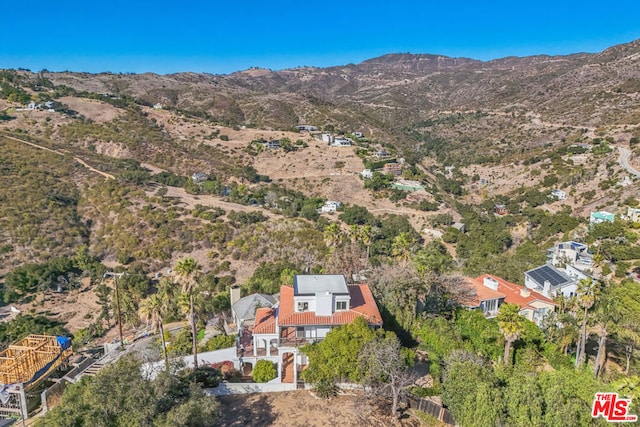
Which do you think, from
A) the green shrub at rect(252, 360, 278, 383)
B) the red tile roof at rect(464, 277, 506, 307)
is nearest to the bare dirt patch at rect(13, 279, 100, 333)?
the green shrub at rect(252, 360, 278, 383)

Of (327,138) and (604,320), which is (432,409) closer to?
(604,320)

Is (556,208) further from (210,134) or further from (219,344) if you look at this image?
(210,134)

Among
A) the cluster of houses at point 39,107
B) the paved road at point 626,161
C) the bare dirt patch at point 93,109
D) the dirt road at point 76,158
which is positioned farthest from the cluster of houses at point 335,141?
the cluster of houses at point 39,107

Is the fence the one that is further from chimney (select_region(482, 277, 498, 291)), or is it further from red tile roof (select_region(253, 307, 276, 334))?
chimney (select_region(482, 277, 498, 291))

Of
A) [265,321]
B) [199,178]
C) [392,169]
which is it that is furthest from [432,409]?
[392,169]

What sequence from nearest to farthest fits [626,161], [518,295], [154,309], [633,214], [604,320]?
1. [154,309]
2. [604,320]
3. [518,295]
4. [633,214]
5. [626,161]
